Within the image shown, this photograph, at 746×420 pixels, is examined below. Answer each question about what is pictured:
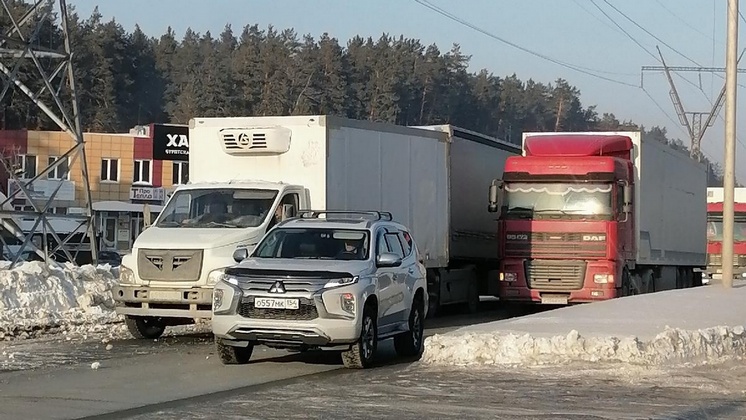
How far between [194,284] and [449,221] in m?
8.43

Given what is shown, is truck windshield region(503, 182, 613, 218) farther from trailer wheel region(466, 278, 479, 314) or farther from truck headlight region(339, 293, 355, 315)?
truck headlight region(339, 293, 355, 315)

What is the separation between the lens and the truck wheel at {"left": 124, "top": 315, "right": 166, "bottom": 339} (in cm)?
1750

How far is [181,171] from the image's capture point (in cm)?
7350

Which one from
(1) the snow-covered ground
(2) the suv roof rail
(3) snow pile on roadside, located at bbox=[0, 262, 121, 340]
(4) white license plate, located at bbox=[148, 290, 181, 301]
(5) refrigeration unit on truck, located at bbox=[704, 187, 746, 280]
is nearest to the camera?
(1) the snow-covered ground

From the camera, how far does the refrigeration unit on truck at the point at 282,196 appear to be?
16.8 m

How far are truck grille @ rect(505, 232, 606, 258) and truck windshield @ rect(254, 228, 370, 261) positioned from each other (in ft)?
27.6

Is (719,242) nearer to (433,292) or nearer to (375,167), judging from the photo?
(433,292)

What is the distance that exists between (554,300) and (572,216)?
1.67m

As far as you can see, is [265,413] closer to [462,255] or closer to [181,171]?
A: [462,255]

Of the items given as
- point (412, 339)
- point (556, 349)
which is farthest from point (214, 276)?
point (556, 349)

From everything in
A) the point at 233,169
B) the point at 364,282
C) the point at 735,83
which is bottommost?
the point at 364,282

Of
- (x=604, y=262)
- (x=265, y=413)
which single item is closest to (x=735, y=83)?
(x=604, y=262)

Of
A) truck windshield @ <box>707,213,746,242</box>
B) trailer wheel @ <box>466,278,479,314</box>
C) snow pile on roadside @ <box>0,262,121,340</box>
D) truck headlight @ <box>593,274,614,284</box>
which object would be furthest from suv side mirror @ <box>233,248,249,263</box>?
truck windshield @ <box>707,213,746,242</box>

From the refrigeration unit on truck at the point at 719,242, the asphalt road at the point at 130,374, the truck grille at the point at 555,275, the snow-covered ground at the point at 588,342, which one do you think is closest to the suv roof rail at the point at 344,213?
the asphalt road at the point at 130,374
